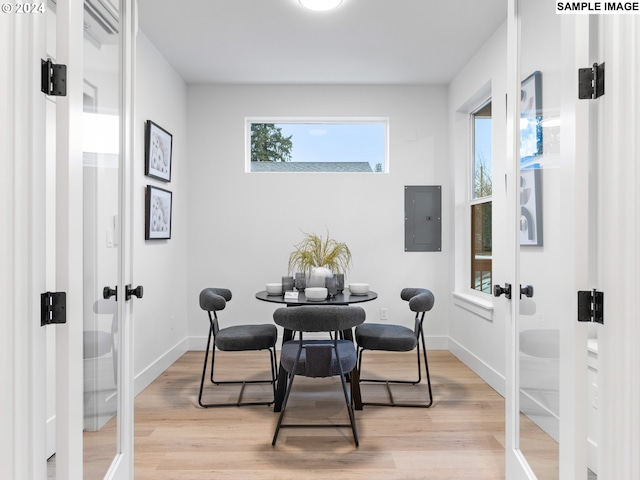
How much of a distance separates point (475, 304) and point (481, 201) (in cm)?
97

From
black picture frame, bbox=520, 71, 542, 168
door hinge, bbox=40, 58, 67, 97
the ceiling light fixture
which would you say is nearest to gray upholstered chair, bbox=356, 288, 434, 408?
black picture frame, bbox=520, 71, 542, 168

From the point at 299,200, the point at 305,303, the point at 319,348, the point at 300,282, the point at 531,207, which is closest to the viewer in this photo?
the point at 531,207

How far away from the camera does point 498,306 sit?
3.12 meters

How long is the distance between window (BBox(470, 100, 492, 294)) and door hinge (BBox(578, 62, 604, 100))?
2.50 meters

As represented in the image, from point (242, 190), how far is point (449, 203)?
2163 mm

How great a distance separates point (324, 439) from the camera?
2.33 m

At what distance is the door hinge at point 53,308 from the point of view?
44.5 inches

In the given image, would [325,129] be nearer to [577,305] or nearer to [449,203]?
[449,203]

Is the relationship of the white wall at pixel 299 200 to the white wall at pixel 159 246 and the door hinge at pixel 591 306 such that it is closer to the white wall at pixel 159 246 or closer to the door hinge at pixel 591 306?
the white wall at pixel 159 246

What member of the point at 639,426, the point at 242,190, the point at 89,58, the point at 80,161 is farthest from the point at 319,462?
the point at 242,190

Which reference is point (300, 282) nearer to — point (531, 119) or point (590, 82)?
point (531, 119)

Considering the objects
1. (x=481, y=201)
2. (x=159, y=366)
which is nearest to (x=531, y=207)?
(x=481, y=201)

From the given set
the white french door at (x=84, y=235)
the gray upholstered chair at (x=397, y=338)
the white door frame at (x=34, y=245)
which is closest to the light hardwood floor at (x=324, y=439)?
the gray upholstered chair at (x=397, y=338)

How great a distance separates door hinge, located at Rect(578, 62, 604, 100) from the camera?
1.17 meters
